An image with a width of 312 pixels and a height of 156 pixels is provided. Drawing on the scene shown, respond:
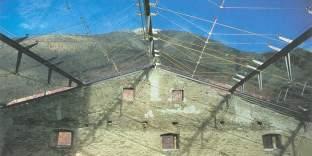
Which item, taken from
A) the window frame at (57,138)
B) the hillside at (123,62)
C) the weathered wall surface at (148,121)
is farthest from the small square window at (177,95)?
the window frame at (57,138)

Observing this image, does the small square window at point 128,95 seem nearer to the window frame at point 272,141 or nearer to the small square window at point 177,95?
the small square window at point 177,95

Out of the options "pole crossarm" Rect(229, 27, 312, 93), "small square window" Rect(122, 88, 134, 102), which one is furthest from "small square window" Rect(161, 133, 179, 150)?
"pole crossarm" Rect(229, 27, 312, 93)

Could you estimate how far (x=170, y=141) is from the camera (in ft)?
43.5

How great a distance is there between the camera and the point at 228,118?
13531 millimetres

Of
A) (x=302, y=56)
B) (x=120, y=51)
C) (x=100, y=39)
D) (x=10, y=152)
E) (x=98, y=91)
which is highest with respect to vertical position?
(x=100, y=39)

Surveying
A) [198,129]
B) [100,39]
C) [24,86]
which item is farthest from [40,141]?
[100,39]

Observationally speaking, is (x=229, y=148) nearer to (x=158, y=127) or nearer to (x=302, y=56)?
(x=158, y=127)

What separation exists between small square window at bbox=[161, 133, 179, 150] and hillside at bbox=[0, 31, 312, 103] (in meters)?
2.70

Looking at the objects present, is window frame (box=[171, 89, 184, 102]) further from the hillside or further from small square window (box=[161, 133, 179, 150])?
small square window (box=[161, 133, 179, 150])

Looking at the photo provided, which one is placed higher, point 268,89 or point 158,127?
point 268,89

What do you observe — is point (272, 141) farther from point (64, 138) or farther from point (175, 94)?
point (64, 138)

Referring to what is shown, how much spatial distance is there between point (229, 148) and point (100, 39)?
52.0 feet

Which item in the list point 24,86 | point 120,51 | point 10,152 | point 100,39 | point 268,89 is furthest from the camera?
point 100,39

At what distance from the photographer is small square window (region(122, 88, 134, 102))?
13.7 m
